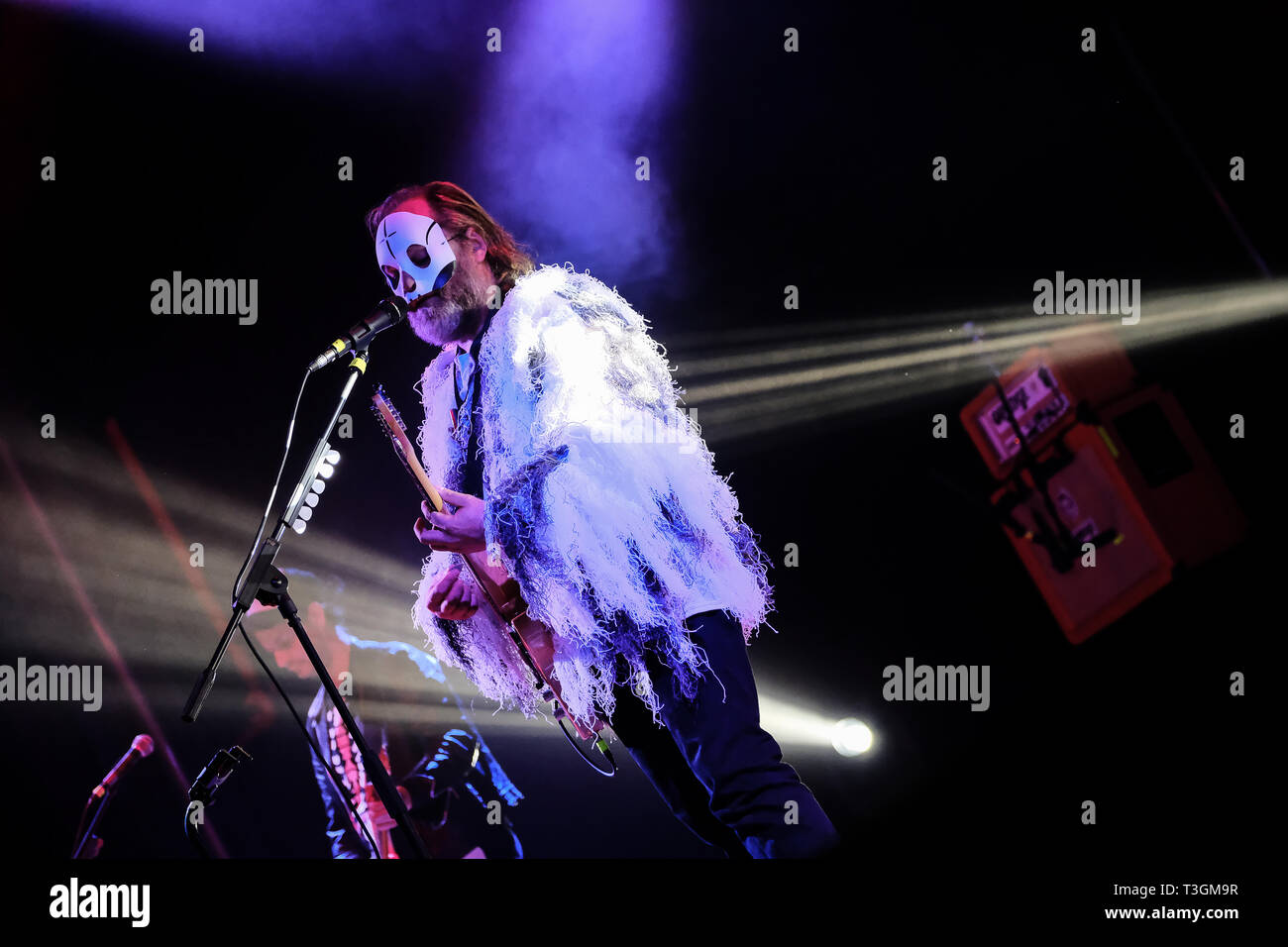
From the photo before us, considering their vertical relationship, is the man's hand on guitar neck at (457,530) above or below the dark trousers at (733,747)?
above

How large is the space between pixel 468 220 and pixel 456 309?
0.32 meters

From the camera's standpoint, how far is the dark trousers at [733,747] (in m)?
2.58

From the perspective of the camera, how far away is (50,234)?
3.27 m

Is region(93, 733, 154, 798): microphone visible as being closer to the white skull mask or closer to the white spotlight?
the white skull mask

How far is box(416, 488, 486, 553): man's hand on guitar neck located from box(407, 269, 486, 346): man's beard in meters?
0.54

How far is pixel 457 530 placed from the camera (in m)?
2.72

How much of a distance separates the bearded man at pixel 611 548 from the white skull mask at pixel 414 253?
0.11 meters

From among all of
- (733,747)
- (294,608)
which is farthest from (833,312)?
(294,608)

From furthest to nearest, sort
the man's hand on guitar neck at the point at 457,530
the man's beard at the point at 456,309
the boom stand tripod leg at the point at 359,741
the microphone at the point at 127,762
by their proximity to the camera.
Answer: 1. the microphone at the point at 127,762
2. the man's beard at the point at 456,309
3. the man's hand on guitar neck at the point at 457,530
4. the boom stand tripod leg at the point at 359,741

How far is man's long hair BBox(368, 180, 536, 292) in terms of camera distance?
306cm

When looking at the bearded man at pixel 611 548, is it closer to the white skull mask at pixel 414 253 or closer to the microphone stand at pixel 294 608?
the white skull mask at pixel 414 253

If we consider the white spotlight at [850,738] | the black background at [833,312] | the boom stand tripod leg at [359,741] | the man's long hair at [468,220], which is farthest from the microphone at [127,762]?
the white spotlight at [850,738]

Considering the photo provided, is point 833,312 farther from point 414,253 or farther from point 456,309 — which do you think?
point 414,253
